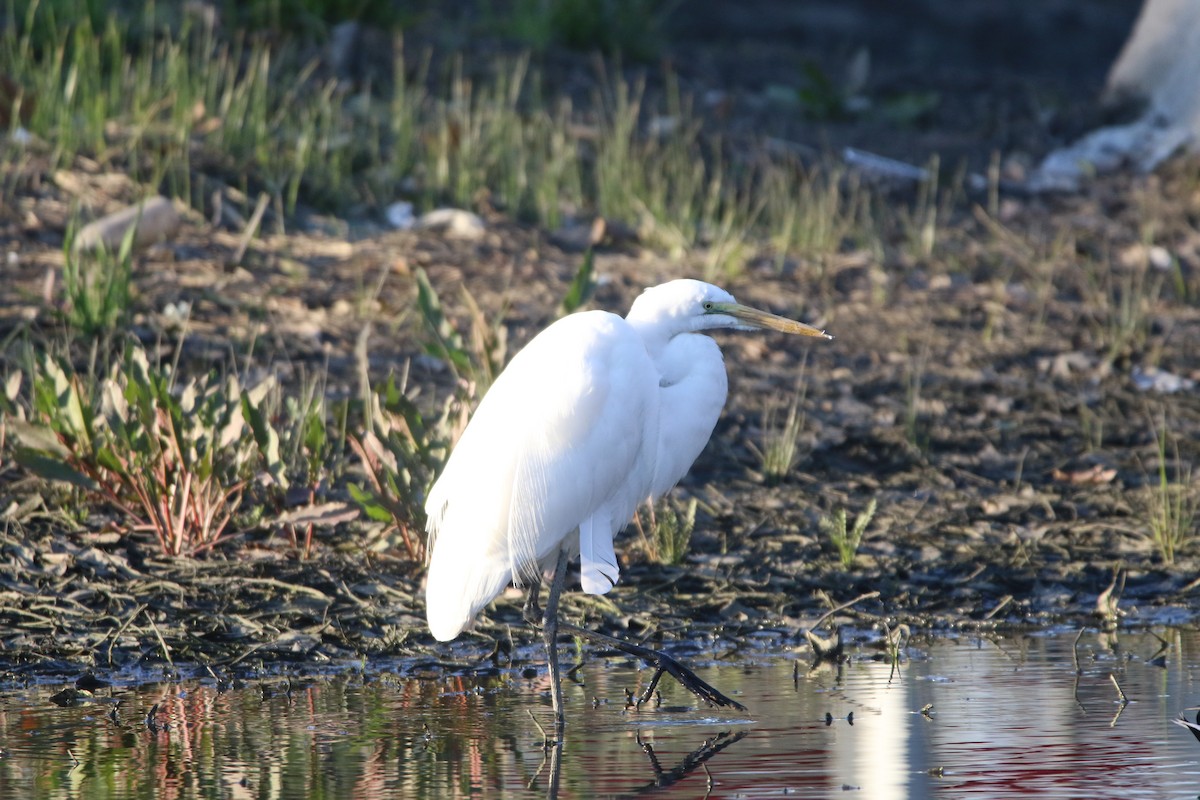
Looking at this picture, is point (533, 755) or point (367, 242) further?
point (367, 242)

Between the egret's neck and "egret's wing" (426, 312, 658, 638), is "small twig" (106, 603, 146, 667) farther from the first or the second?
the egret's neck

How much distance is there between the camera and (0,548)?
15.6ft

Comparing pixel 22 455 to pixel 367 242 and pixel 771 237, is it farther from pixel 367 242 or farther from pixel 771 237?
pixel 771 237

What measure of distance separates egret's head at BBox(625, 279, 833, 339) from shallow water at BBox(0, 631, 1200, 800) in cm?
88

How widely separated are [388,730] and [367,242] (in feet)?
13.4

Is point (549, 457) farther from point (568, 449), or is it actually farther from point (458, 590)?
point (458, 590)

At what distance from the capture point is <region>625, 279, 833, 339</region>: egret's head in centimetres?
421

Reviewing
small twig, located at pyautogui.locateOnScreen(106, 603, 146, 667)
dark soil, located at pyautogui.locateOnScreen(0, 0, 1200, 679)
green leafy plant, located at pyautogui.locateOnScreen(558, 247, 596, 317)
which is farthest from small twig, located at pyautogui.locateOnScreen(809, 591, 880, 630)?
small twig, located at pyautogui.locateOnScreen(106, 603, 146, 667)

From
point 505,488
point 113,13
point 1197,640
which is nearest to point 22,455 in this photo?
point 505,488

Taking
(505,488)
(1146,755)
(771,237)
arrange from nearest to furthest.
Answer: (1146,755) < (505,488) < (771,237)

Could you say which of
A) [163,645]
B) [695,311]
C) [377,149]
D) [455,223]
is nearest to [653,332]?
[695,311]

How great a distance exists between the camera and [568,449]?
400 cm

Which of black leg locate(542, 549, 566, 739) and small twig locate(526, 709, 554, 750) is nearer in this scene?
small twig locate(526, 709, 554, 750)

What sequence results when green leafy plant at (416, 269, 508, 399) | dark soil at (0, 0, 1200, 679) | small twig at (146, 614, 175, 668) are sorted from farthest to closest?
green leafy plant at (416, 269, 508, 399) → dark soil at (0, 0, 1200, 679) → small twig at (146, 614, 175, 668)
